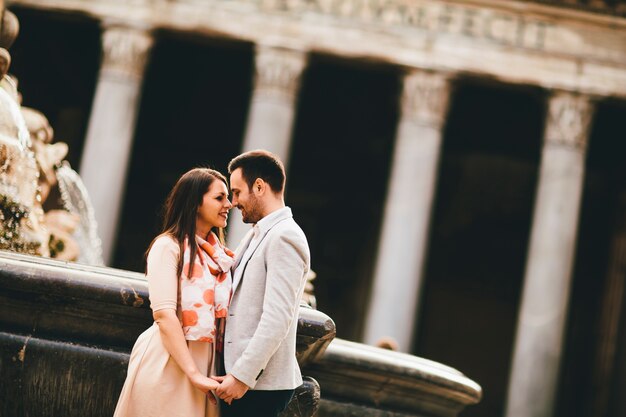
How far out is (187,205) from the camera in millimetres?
3732

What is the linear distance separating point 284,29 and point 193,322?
1629cm

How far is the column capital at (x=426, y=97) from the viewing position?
1909 centimetres

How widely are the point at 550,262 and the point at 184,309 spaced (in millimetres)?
15886

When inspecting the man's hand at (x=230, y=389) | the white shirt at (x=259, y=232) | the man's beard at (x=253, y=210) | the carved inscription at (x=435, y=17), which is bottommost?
the man's hand at (x=230, y=389)

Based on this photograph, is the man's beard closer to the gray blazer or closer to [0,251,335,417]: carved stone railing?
the gray blazer

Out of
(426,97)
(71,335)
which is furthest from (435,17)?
(71,335)

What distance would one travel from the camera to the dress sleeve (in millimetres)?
3480

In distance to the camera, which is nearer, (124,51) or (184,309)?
(184,309)

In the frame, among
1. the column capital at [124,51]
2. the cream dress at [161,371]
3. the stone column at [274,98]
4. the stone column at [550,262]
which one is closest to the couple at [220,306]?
the cream dress at [161,371]

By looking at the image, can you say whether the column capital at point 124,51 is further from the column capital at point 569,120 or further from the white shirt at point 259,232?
the white shirt at point 259,232

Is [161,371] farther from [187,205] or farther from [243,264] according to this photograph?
[187,205]

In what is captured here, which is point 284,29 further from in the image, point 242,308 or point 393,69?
A: point 242,308

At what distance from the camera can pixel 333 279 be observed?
25750mm

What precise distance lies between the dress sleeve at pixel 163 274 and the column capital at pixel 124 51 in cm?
1588
